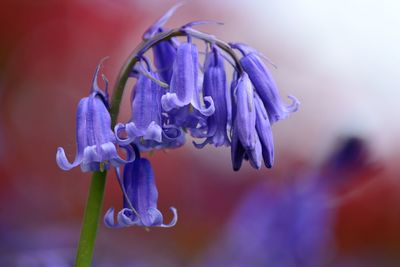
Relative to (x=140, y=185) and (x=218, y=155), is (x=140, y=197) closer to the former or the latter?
(x=140, y=185)

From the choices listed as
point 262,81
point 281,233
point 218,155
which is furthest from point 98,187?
point 218,155

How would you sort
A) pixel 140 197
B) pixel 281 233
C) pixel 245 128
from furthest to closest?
1. pixel 281 233
2. pixel 140 197
3. pixel 245 128

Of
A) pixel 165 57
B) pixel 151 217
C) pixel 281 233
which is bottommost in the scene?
pixel 281 233

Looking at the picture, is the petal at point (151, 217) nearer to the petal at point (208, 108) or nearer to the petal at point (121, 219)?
the petal at point (121, 219)

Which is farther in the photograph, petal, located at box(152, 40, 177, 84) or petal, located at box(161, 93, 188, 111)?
petal, located at box(152, 40, 177, 84)

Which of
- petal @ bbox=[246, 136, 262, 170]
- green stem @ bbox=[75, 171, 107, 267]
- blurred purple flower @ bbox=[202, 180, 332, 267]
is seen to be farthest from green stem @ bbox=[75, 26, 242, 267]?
blurred purple flower @ bbox=[202, 180, 332, 267]

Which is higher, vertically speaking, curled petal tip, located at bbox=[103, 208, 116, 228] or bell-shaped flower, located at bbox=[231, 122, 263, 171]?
bell-shaped flower, located at bbox=[231, 122, 263, 171]

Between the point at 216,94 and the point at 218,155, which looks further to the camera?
the point at 218,155

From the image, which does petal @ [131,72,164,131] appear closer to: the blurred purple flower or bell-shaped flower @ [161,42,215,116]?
bell-shaped flower @ [161,42,215,116]

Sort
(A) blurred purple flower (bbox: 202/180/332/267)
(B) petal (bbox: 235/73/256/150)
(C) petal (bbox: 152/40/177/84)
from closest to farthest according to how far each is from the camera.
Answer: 1. (B) petal (bbox: 235/73/256/150)
2. (C) petal (bbox: 152/40/177/84)
3. (A) blurred purple flower (bbox: 202/180/332/267)
